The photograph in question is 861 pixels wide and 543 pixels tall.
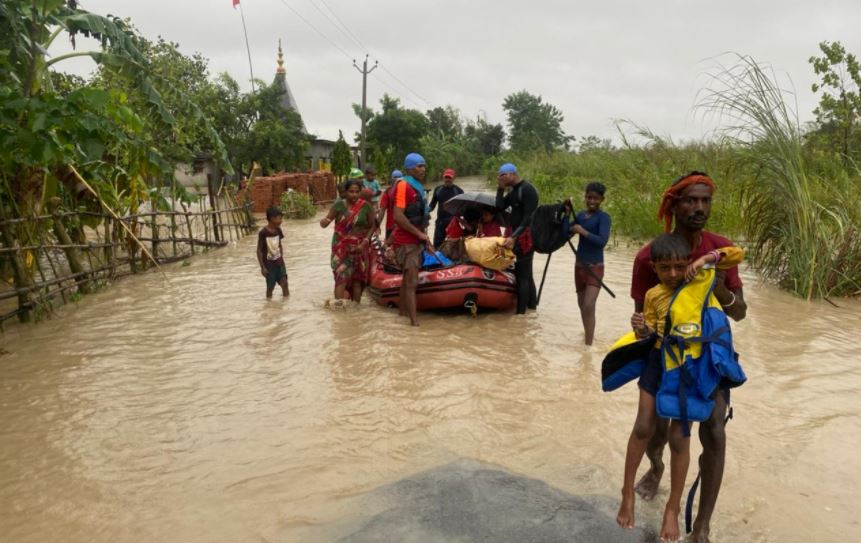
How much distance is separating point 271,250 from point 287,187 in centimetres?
1515

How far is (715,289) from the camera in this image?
2887 mm

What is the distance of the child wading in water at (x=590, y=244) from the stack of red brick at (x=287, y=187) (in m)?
12.6

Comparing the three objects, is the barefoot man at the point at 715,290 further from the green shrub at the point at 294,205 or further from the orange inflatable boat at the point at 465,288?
the green shrub at the point at 294,205

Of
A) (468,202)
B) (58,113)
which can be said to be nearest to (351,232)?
(468,202)

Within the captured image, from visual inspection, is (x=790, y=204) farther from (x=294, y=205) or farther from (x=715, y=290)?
(x=294, y=205)

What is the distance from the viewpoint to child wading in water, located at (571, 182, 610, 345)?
5574 millimetres

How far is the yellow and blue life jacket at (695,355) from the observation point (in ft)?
8.67

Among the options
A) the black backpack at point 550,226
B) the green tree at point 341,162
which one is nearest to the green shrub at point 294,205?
the green tree at point 341,162

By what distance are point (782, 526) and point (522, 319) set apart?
4.24 m

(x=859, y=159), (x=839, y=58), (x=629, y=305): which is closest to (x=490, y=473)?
(x=629, y=305)

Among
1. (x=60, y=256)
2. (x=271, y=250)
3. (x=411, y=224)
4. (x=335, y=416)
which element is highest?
(x=411, y=224)

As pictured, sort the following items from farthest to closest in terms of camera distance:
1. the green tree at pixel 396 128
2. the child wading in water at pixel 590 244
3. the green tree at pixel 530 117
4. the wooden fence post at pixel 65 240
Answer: the green tree at pixel 530 117 → the green tree at pixel 396 128 → the wooden fence post at pixel 65 240 → the child wading in water at pixel 590 244

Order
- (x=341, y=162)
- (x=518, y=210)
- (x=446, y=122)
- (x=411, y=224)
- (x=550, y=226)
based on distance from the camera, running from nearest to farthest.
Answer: (x=550, y=226) < (x=411, y=224) < (x=518, y=210) < (x=341, y=162) < (x=446, y=122)

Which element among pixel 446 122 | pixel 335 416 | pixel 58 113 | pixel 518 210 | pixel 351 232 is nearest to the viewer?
pixel 335 416
